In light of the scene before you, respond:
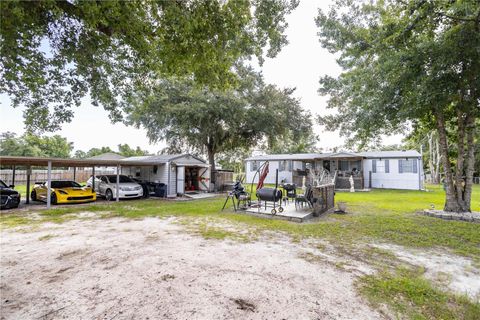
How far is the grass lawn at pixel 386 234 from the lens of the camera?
2.89 metres

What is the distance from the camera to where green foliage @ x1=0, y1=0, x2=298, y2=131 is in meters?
3.11

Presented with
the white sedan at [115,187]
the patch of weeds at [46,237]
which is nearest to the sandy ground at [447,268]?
the patch of weeds at [46,237]

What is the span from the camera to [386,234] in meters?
6.02

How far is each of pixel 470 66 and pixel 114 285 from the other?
936 centimetres

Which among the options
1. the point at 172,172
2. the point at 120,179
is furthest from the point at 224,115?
the point at 120,179

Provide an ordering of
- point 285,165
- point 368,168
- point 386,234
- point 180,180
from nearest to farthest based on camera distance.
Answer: point 386,234, point 180,180, point 368,168, point 285,165

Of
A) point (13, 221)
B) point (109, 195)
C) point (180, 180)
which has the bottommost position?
point (13, 221)

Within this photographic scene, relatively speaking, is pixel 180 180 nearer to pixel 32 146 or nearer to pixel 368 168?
pixel 368 168

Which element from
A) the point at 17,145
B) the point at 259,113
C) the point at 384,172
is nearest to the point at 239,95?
the point at 259,113

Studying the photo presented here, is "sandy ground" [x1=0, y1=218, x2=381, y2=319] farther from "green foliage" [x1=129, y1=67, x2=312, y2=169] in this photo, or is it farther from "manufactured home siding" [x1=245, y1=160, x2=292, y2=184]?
"manufactured home siding" [x1=245, y1=160, x2=292, y2=184]

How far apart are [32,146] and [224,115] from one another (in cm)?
3293

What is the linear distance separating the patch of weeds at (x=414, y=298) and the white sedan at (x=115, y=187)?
469 inches

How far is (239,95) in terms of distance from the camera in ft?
55.5

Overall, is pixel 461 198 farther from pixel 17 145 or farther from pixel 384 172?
pixel 17 145
